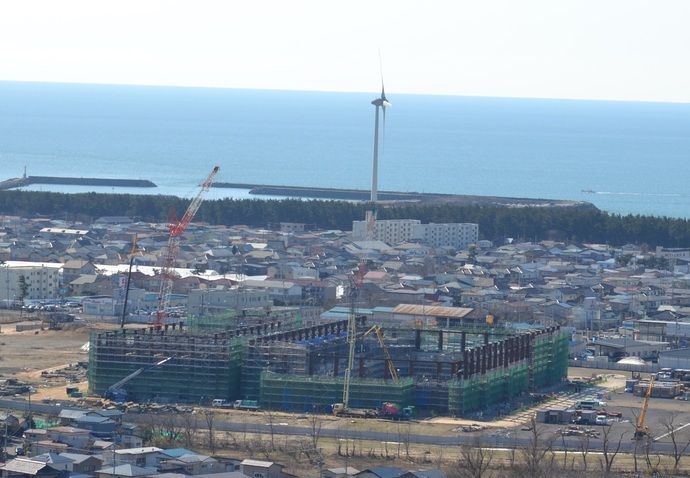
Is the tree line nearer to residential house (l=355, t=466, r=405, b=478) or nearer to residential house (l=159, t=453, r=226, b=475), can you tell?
residential house (l=355, t=466, r=405, b=478)

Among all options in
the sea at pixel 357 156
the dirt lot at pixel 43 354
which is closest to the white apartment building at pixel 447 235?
the sea at pixel 357 156

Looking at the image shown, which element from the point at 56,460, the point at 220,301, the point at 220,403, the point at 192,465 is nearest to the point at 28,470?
the point at 56,460

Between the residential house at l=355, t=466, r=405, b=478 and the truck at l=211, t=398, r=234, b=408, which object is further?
the truck at l=211, t=398, r=234, b=408

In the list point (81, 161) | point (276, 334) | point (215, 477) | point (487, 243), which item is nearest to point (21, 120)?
point (81, 161)

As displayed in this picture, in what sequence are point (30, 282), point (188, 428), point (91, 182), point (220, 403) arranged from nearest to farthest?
point (188, 428)
point (220, 403)
point (30, 282)
point (91, 182)

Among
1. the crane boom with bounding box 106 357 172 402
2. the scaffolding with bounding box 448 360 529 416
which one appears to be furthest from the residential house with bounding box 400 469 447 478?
the crane boom with bounding box 106 357 172 402

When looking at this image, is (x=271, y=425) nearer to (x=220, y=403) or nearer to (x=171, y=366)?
(x=220, y=403)
